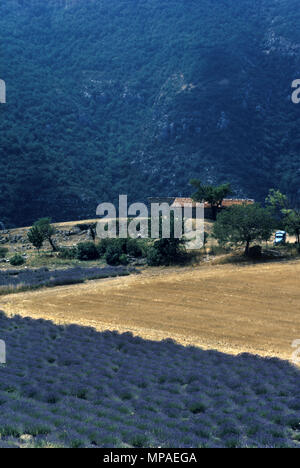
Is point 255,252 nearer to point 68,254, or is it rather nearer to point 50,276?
point 50,276

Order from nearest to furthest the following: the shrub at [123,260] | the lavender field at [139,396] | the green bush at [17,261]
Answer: the lavender field at [139,396], the shrub at [123,260], the green bush at [17,261]

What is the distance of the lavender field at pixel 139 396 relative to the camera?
8.55m

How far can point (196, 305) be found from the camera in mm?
26219

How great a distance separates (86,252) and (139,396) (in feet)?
106

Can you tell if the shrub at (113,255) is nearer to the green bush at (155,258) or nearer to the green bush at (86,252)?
the green bush at (86,252)

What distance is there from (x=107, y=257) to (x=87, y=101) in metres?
65.7

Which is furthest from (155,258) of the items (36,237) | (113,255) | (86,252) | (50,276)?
(36,237)

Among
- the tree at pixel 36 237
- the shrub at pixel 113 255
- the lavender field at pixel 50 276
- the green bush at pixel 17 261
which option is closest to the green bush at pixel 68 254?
the tree at pixel 36 237

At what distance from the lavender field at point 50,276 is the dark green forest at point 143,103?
3042 cm

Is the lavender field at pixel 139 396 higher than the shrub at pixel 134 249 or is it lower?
lower

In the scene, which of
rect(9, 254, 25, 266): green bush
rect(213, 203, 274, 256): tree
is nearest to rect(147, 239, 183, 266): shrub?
rect(213, 203, 274, 256): tree

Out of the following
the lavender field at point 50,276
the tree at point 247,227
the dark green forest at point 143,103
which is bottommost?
the lavender field at point 50,276

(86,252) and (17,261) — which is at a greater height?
(86,252)

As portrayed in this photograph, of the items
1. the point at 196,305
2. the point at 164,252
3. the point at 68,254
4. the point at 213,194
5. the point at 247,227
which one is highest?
the point at 213,194
